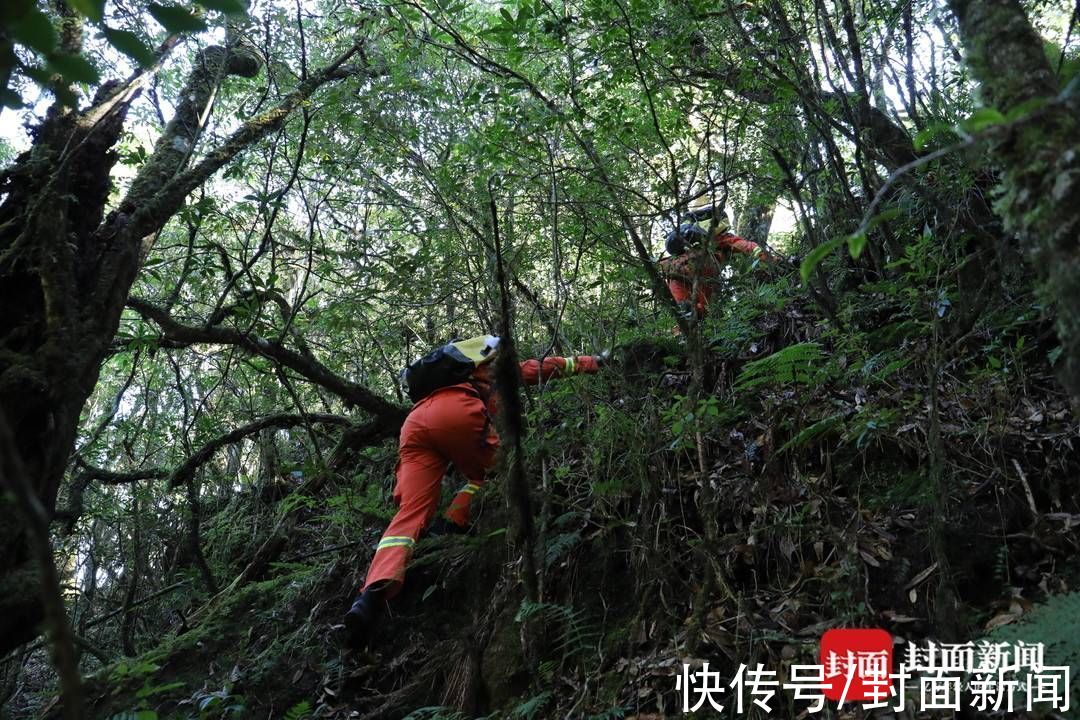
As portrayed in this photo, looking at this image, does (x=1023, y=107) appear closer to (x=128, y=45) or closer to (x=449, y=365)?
(x=128, y=45)

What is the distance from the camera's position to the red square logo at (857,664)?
9.99ft

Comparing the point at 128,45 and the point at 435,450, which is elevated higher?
the point at 128,45

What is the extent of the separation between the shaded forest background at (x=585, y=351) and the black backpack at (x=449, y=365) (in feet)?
0.85

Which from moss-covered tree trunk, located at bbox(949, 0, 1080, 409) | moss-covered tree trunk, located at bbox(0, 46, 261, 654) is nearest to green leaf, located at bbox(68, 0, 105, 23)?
moss-covered tree trunk, located at bbox(949, 0, 1080, 409)

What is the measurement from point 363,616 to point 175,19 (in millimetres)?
4293

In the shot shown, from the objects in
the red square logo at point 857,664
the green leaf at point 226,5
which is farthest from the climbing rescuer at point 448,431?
the green leaf at point 226,5

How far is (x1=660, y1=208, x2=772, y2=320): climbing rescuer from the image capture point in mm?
4426

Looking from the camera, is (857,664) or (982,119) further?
(857,664)

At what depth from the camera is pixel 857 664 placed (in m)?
3.13

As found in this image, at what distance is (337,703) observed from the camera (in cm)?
486

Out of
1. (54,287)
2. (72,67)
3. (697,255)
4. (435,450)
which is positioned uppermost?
(54,287)

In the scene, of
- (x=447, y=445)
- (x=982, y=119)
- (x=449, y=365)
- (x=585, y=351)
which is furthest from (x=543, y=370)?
(x=982, y=119)

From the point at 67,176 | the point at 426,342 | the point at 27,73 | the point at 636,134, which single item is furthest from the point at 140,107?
the point at 27,73

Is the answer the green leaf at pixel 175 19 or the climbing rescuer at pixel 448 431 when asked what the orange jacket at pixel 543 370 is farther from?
the green leaf at pixel 175 19
